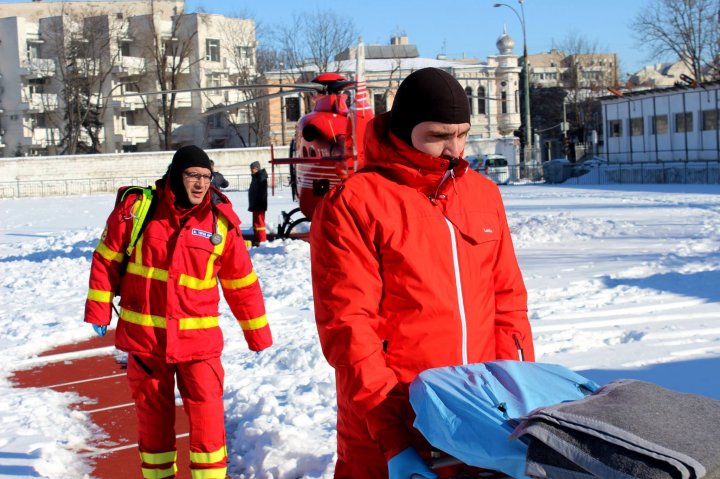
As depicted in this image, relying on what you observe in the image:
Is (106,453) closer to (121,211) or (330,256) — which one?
(121,211)

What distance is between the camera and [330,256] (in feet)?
9.17

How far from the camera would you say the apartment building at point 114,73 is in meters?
65.7

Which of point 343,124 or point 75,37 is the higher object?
point 75,37

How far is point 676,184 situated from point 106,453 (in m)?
34.5

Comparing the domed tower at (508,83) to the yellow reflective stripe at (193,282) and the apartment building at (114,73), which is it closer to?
the apartment building at (114,73)

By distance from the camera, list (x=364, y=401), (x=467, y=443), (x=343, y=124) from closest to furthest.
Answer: (x=467, y=443) → (x=364, y=401) → (x=343, y=124)

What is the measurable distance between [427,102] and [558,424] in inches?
44.8

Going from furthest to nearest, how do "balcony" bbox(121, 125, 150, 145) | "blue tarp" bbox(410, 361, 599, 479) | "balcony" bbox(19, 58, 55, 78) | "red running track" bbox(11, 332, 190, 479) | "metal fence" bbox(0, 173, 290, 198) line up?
"balcony" bbox(121, 125, 150, 145) → "balcony" bbox(19, 58, 55, 78) → "metal fence" bbox(0, 173, 290, 198) → "red running track" bbox(11, 332, 190, 479) → "blue tarp" bbox(410, 361, 599, 479)

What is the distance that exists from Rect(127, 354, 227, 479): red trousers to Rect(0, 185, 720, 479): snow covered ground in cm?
68

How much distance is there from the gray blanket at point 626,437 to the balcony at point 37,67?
68722mm

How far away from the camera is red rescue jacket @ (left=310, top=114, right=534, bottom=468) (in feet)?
8.82

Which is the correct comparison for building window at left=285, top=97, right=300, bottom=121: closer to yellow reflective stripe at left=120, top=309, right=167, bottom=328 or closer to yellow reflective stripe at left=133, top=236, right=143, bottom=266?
yellow reflective stripe at left=133, top=236, right=143, bottom=266

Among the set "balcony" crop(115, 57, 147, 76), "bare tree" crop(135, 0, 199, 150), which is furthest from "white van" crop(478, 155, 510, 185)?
"balcony" crop(115, 57, 147, 76)

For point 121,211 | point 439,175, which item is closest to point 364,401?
point 439,175
